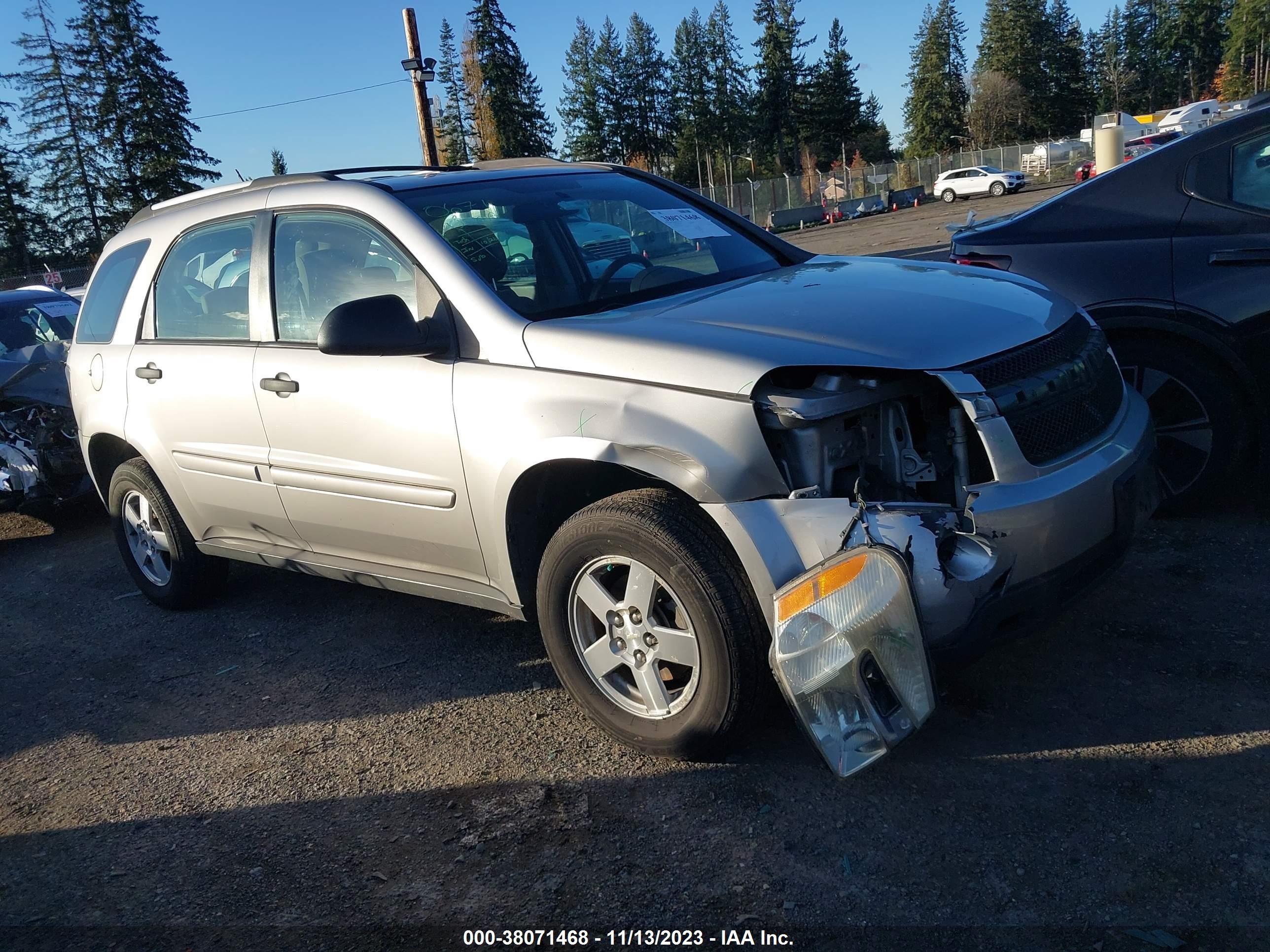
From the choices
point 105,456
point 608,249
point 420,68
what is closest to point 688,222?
point 608,249

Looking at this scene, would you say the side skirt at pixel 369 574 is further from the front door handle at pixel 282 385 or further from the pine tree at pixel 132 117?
the pine tree at pixel 132 117

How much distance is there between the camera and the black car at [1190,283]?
4.27 metres

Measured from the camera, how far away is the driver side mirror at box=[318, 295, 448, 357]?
11.1 feet

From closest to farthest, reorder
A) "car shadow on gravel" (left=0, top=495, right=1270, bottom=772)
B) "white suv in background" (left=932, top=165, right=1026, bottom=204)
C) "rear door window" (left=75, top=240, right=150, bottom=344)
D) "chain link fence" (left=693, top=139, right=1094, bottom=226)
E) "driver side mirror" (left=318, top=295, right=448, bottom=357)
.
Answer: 1. "car shadow on gravel" (left=0, top=495, right=1270, bottom=772)
2. "driver side mirror" (left=318, top=295, right=448, bottom=357)
3. "rear door window" (left=75, top=240, right=150, bottom=344)
4. "white suv in background" (left=932, top=165, right=1026, bottom=204)
5. "chain link fence" (left=693, top=139, right=1094, bottom=226)

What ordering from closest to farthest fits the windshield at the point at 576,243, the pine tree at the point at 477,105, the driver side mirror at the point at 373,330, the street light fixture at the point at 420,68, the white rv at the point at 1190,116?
1. the driver side mirror at the point at 373,330
2. the windshield at the point at 576,243
3. the street light fixture at the point at 420,68
4. the white rv at the point at 1190,116
5. the pine tree at the point at 477,105

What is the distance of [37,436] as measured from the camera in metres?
6.77

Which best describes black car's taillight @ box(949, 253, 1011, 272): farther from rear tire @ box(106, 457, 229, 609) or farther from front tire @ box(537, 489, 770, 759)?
rear tire @ box(106, 457, 229, 609)

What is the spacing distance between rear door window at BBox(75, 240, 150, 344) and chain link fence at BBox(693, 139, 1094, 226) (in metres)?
45.8

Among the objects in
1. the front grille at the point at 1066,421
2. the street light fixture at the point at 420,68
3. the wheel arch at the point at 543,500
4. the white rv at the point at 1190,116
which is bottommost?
the wheel arch at the point at 543,500

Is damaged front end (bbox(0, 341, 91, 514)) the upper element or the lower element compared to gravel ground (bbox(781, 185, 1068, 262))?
upper

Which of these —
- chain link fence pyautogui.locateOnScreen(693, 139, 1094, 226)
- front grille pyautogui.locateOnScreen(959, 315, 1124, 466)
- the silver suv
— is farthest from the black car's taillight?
chain link fence pyautogui.locateOnScreen(693, 139, 1094, 226)

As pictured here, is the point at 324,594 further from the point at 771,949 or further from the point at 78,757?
the point at 771,949

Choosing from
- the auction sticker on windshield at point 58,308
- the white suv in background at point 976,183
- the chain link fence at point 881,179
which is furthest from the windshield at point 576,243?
the chain link fence at point 881,179

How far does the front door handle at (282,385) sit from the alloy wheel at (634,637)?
145cm
